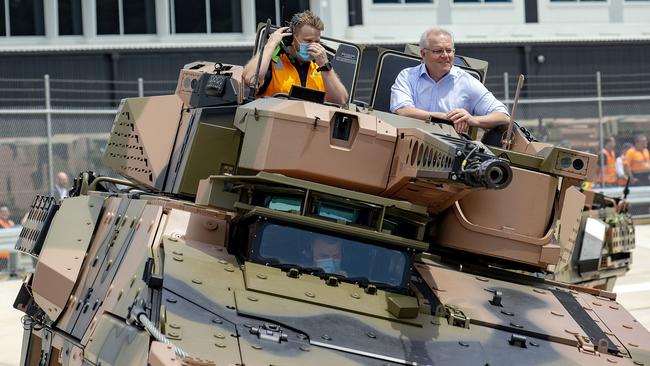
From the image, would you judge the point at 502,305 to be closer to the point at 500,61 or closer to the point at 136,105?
the point at 136,105

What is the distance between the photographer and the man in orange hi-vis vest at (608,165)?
25031 millimetres

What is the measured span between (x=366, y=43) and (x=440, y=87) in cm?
2055

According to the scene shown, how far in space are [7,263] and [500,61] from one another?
16.3 meters

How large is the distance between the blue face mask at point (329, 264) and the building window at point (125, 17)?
2242 centimetres

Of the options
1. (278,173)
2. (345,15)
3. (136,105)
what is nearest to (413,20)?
(345,15)

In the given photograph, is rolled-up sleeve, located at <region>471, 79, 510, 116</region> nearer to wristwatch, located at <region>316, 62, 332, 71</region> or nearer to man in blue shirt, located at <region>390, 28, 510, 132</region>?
man in blue shirt, located at <region>390, 28, 510, 132</region>

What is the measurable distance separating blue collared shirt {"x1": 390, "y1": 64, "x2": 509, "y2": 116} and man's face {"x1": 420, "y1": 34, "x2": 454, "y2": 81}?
104 mm

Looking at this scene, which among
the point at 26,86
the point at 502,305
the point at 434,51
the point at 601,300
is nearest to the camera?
the point at 502,305

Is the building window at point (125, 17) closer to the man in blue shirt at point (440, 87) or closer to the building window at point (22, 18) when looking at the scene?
the building window at point (22, 18)

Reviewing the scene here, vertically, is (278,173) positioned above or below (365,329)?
above

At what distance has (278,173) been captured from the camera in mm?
9750

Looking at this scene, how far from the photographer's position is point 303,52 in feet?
37.2

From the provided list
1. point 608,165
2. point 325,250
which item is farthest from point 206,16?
point 325,250

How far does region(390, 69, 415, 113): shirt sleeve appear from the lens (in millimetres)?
11336
